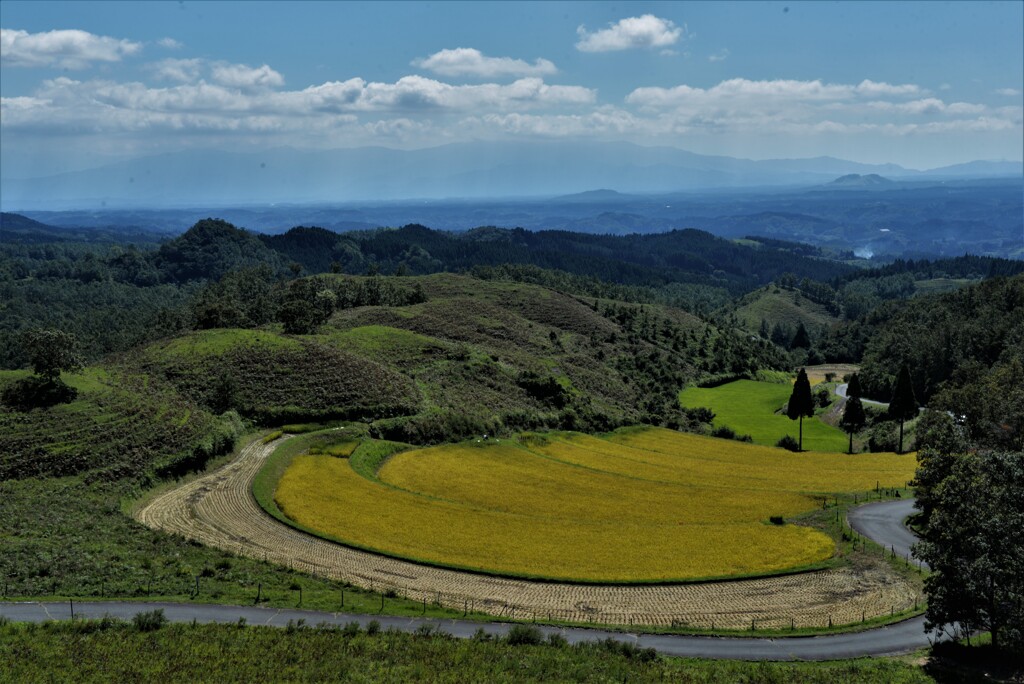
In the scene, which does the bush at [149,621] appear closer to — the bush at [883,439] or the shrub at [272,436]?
the shrub at [272,436]

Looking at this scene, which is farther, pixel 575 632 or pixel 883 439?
pixel 883 439

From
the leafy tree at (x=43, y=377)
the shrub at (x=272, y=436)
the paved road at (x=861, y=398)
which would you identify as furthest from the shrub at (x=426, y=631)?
the paved road at (x=861, y=398)

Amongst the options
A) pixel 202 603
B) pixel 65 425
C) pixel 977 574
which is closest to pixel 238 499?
pixel 65 425

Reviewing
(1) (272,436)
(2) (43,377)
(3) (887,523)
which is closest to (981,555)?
(3) (887,523)

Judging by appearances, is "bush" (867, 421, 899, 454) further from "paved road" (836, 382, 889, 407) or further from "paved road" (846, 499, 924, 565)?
"paved road" (846, 499, 924, 565)

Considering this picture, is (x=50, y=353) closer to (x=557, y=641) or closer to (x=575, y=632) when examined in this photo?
(x=575, y=632)

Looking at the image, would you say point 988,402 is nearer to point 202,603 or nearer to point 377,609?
point 377,609
